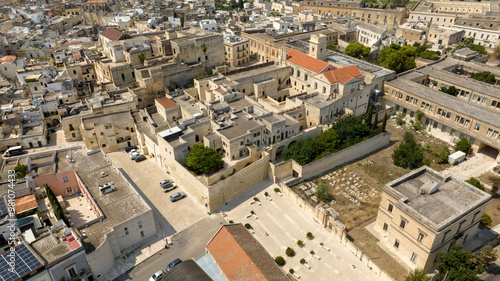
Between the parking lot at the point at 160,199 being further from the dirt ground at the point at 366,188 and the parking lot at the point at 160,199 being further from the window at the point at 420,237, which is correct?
the window at the point at 420,237

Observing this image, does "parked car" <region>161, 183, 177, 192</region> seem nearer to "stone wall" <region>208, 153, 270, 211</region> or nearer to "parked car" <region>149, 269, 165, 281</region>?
"stone wall" <region>208, 153, 270, 211</region>

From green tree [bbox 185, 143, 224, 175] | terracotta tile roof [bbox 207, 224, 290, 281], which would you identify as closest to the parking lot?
green tree [bbox 185, 143, 224, 175]

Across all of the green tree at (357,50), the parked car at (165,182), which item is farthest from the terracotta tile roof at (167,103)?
the green tree at (357,50)

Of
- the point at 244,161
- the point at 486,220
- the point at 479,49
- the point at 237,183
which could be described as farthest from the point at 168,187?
the point at 479,49

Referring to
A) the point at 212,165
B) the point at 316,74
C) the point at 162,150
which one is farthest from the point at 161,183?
the point at 316,74

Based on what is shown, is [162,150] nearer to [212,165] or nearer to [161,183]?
[161,183]

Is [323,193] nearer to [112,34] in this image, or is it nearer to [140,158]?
[140,158]

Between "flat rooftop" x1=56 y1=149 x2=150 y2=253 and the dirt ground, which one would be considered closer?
"flat rooftop" x1=56 y1=149 x2=150 y2=253
